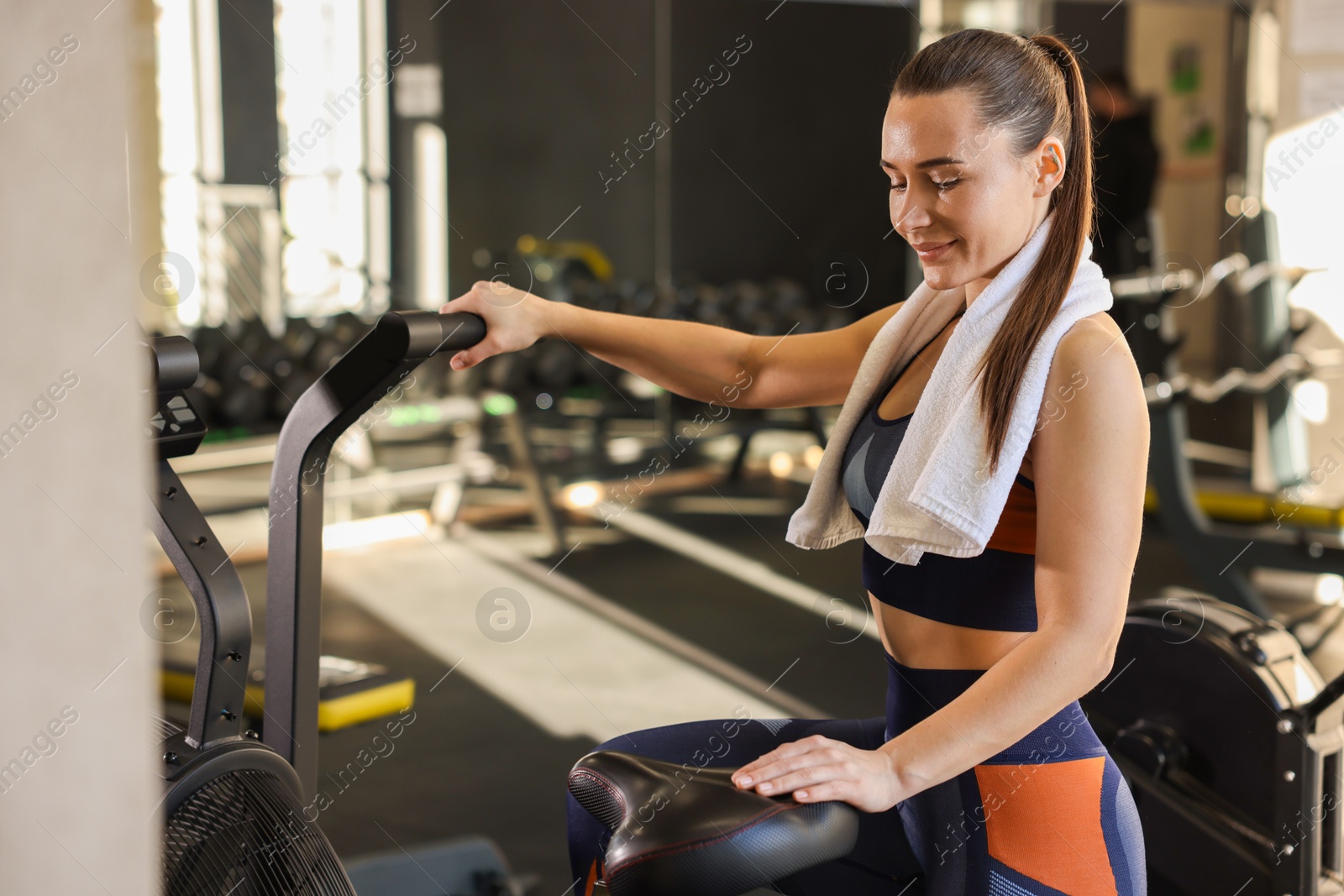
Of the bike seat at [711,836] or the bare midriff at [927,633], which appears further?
the bare midriff at [927,633]

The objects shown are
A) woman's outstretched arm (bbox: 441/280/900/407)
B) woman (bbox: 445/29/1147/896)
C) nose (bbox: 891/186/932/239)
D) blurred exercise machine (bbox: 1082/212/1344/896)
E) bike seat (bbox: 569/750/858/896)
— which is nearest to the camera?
bike seat (bbox: 569/750/858/896)

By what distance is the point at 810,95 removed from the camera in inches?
264

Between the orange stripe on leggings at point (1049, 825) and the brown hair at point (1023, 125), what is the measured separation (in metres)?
0.31

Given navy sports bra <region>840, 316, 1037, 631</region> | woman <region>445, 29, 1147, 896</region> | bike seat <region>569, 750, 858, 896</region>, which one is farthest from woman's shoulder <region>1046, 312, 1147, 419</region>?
bike seat <region>569, 750, 858, 896</region>

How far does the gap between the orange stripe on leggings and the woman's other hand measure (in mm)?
159

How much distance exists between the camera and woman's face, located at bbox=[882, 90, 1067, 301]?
3.48ft

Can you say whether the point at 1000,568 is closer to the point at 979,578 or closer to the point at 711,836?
the point at 979,578

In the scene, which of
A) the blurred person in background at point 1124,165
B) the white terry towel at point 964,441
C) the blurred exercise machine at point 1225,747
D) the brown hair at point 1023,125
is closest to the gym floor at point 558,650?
the blurred exercise machine at point 1225,747

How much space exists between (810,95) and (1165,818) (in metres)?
5.73

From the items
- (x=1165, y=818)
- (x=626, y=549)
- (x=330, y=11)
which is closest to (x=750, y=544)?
(x=626, y=549)

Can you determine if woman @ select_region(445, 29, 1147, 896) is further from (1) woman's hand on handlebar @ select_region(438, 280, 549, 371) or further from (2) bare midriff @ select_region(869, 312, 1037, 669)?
(1) woman's hand on handlebar @ select_region(438, 280, 549, 371)

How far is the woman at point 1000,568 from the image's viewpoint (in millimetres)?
985

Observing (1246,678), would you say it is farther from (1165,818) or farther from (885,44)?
(885,44)

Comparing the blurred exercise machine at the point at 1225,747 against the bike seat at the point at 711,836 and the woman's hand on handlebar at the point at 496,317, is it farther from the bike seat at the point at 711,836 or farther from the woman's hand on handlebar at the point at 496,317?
the woman's hand on handlebar at the point at 496,317
